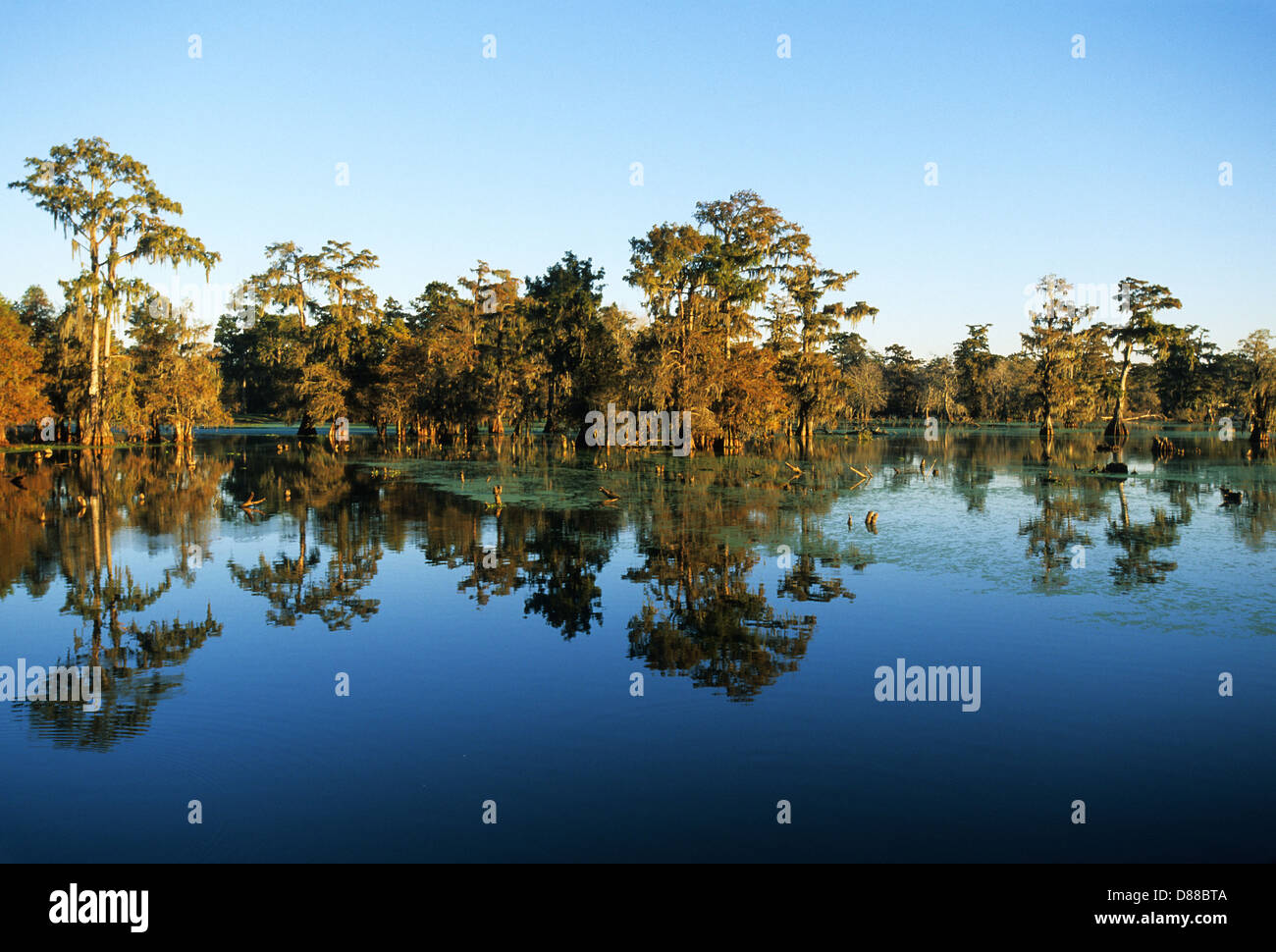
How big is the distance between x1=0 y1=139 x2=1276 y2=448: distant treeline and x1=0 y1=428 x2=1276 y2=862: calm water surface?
3149cm

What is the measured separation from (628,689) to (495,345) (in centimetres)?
6362

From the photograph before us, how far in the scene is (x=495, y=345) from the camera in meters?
72.6

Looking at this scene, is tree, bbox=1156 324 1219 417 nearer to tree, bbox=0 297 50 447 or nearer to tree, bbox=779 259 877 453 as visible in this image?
tree, bbox=779 259 877 453

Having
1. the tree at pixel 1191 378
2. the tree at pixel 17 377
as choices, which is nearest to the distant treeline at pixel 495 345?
the tree at pixel 17 377

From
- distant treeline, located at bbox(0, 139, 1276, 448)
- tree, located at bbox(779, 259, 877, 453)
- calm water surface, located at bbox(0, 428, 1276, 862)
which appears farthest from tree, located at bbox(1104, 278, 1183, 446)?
calm water surface, located at bbox(0, 428, 1276, 862)

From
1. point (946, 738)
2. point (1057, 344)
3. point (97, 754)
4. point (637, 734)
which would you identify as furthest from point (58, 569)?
point (1057, 344)

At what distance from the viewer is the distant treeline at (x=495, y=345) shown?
174ft

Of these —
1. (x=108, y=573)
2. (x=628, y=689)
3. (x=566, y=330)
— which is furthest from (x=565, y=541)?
(x=566, y=330)

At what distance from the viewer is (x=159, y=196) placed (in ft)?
176

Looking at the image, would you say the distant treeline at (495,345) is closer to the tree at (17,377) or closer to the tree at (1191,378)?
the tree at (17,377)

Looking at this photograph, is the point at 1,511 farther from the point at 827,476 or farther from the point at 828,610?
the point at 827,476

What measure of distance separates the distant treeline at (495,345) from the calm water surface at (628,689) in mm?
31495

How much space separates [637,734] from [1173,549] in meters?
18.1
